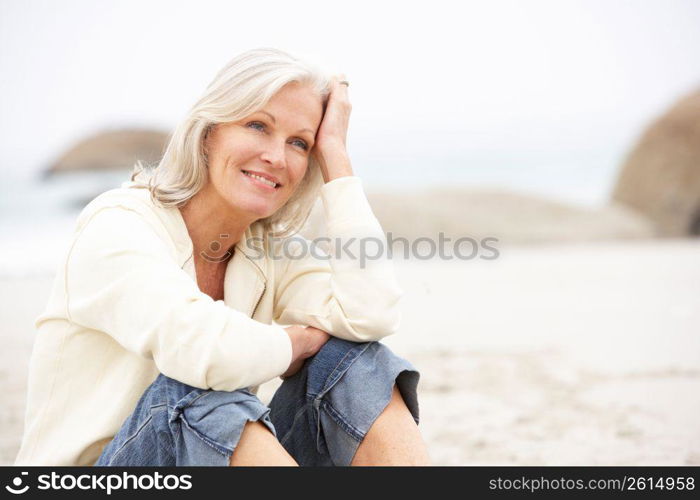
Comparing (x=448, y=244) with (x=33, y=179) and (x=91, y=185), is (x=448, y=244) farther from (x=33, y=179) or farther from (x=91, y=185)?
(x=33, y=179)

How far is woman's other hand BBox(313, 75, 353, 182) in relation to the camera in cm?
203

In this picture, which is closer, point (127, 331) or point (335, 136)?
point (127, 331)

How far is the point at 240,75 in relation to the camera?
187 cm

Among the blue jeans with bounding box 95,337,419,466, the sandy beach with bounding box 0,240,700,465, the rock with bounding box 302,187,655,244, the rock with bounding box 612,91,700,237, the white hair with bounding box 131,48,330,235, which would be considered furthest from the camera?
the rock with bounding box 612,91,700,237

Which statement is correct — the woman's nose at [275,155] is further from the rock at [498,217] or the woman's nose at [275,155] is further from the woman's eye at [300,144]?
the rock at [498,217]

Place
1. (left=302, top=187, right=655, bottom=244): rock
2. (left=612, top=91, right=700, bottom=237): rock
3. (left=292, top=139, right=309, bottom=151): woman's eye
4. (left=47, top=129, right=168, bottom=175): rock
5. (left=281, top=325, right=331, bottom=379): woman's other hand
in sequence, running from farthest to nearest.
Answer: (left=47, top=129, right=168, bottom=175): rock
(left=612, top=91, right=700, bottom=237): rock
(left=302, top=187, right=655, bottom=244): rock
(left=292, top=139, right=309, bottom=151): woman's eye
(left=281, top=325, right=331, bottom=379): woman's other hand

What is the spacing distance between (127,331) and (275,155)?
0.59 meters

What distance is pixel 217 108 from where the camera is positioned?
6.19 ft

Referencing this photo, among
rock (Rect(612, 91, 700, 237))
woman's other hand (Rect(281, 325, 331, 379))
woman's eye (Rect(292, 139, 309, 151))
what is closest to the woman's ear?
woman's eye (Rect(292, 139, 309, 151))

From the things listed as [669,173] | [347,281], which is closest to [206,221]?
[347,281]

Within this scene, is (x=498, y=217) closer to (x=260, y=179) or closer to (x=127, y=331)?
(x=260, y=179)

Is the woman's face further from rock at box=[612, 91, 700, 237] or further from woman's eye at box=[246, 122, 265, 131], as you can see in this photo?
rock at box=[612, 91, 700, 237]
